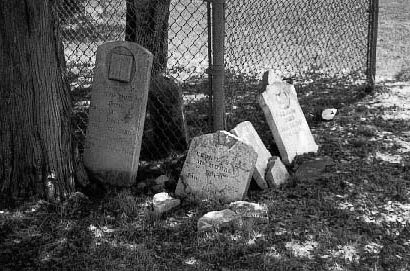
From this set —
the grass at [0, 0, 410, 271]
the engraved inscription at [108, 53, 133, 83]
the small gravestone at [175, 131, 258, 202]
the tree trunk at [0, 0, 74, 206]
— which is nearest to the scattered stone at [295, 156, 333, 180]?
the grass at [0, 0, 410, 271]

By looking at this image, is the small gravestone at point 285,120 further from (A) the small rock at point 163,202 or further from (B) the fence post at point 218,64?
(A) the small rock at point 163,202

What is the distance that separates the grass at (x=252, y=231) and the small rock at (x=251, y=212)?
7 cm

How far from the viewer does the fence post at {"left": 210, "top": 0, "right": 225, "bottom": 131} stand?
4.82 m

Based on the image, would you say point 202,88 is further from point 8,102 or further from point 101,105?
point 8,102

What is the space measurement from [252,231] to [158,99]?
1.73 metres

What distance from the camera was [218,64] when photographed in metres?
4.96

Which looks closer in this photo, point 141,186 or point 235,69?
point 141,186

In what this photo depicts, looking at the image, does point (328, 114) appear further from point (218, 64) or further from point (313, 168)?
point (218, 64)

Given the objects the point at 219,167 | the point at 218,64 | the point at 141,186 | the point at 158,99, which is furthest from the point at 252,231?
the point at 158,99

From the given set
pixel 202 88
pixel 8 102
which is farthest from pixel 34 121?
pixel 202 88

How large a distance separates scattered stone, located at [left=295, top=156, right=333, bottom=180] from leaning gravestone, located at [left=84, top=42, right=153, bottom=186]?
1.32m

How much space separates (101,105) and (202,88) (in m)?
3.01

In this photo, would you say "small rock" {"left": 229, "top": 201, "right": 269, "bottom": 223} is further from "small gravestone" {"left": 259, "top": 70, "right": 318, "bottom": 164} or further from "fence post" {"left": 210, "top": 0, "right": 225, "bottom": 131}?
"small gravestone" {"left": 259, "top": 70, "right": 318, "bottom": 164}

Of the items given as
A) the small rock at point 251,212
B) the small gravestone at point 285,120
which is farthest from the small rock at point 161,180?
the small gravestone at point 285,120
